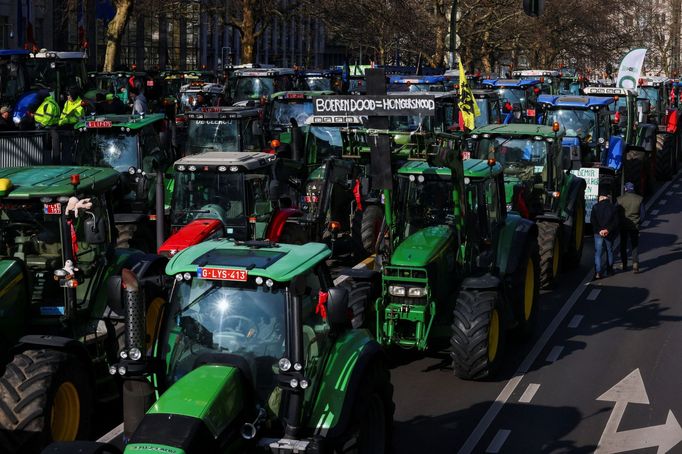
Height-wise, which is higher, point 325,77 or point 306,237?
point 325,77

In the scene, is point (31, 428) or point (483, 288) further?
point (483, 288)

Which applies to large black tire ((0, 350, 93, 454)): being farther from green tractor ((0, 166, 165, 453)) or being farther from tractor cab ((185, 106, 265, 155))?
tractor cab ((185, 106, 265, 155))

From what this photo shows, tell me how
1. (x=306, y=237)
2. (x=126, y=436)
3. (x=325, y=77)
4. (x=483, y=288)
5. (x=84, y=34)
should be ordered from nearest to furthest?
(x=126, y=436) < (x=483, y=288) < (x=306, y=237) < (x=325, y=77) < (x=84, y=34)

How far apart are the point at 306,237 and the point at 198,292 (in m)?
9.00

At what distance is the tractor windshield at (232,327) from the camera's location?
8.02 metres

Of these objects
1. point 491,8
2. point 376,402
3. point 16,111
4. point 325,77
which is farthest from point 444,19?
point 376,402

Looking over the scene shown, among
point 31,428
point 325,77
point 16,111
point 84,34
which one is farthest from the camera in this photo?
point 84,34

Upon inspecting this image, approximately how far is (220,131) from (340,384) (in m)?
13.6

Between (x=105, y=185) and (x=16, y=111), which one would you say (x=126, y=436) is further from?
(x=16, y=111)

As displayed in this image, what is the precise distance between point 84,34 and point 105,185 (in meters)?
36.1

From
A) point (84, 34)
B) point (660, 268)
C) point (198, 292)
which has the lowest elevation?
point (660, 268)

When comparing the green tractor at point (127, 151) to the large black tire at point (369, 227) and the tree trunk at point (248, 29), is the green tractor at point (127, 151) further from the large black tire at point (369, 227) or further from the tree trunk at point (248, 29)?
the tree trunk at point (248, 29)

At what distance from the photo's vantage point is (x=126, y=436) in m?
8.03

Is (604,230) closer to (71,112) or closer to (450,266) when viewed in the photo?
(450,266)
